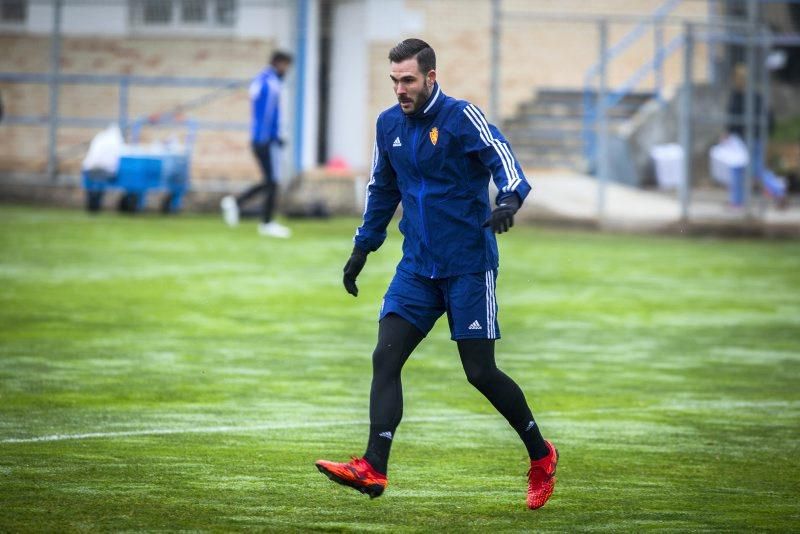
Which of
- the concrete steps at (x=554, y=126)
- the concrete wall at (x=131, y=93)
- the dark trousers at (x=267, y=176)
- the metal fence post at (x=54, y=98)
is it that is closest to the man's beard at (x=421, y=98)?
the dark trousers at (x=267, y=176)

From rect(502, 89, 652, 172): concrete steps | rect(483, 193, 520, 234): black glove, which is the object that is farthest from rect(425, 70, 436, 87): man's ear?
rect(502, 89, 652, 172): concrete steps

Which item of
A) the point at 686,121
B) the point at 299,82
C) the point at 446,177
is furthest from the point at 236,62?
the point at 446,177

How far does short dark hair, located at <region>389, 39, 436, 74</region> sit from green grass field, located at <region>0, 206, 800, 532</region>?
1927 millimetres

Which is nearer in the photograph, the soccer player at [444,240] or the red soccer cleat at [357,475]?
the red soccer cleat at [357,475]

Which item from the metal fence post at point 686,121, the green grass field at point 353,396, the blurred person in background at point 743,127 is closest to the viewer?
the green grass field at point 353,396

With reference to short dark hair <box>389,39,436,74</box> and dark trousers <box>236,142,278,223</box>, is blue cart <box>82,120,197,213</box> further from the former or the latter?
short dark hair <box>389,39,436,74</box>

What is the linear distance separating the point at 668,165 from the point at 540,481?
74.3ft

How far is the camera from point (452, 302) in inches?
287

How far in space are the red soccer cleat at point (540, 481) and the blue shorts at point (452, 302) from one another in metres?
0.60

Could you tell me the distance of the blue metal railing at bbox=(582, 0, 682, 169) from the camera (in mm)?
30500

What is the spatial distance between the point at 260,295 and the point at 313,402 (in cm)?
597

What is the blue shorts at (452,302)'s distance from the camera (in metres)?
7.27

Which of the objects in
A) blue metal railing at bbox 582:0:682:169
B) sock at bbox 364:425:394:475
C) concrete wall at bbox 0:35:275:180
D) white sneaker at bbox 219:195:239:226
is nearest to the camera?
sock at bbox 364:425:394:475

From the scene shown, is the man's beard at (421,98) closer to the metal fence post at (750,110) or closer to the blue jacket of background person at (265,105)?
the blue jacket of background person at (265,105)
